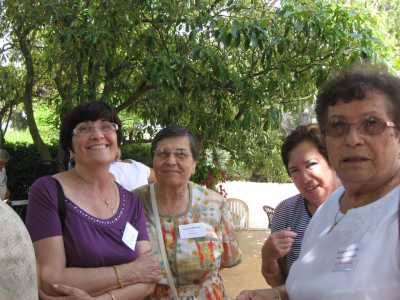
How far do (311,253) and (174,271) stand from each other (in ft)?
3.64

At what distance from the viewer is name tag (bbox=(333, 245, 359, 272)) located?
55.5 inches

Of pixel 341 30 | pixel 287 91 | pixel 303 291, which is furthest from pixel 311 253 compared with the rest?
pixel 287 91

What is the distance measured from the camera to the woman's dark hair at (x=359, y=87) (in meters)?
1.61

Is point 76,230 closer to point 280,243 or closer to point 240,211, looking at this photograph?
point 280,243

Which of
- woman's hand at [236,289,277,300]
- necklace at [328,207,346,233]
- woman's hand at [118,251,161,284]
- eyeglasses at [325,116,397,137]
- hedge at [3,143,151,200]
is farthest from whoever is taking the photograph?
hedge at [3,143,151,200]

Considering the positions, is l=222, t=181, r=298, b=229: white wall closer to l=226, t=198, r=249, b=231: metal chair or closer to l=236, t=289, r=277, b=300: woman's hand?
l=226, t=198, r=249, b=231: metal chair

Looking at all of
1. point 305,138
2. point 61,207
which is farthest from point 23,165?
point 305,138

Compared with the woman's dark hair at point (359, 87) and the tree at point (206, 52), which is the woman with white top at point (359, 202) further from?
the tree at point (206, 52)

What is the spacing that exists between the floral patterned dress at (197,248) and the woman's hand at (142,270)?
0.60ft

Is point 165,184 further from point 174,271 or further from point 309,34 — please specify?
point 309,34

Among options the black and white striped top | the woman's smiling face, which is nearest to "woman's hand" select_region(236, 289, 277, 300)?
the black and white striped top

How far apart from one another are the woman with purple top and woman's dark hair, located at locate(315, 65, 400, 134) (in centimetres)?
112

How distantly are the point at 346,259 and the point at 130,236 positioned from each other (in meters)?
1.20

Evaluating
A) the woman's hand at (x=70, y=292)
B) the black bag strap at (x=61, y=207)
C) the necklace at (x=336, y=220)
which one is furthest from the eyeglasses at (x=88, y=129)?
the necklace at (x=336, y=220)
